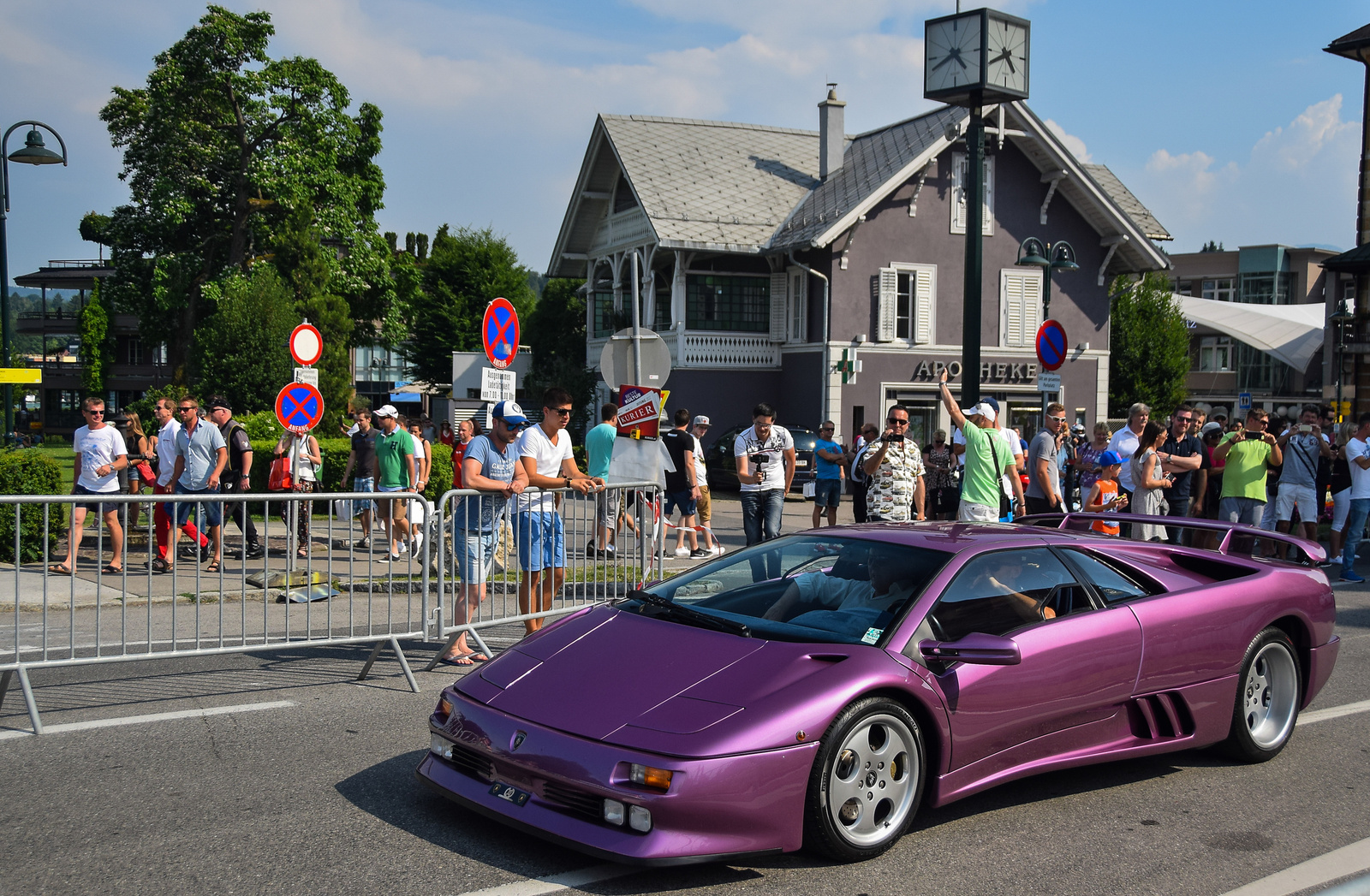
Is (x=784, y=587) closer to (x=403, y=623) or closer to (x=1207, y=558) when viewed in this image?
(x=1207, y=558)

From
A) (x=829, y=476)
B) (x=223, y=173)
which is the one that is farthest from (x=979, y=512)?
(x=223, y=173)

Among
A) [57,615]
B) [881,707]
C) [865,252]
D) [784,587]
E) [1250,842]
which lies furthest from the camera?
→ [865,252]

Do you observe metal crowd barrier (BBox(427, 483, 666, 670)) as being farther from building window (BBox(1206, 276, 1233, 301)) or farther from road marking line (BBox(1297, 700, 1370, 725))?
building window (BBox(1206, 276, 1233, 301))

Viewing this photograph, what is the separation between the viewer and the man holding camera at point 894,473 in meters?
10.6

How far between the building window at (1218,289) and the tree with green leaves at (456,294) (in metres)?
50.7

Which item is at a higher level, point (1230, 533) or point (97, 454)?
point (97, 454)

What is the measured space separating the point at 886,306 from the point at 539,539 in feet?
79.2

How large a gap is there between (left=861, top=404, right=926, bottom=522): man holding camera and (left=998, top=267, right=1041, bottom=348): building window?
2259cm

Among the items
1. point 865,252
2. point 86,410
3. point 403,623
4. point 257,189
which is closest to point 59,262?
→ point 257,189

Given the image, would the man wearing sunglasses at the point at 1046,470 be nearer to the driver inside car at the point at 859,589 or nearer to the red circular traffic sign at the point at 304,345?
the driver inside car at the point at 859,589

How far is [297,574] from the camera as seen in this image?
7281mm

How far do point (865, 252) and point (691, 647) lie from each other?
27056mm

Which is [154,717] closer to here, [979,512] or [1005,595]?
[1005,595]

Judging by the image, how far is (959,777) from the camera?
14.4 feet
